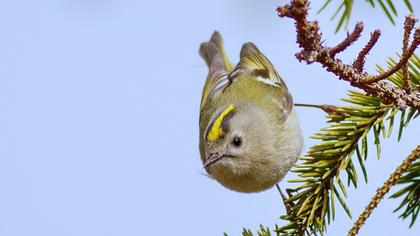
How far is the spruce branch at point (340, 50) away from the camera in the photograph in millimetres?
853

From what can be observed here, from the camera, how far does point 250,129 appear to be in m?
2.63

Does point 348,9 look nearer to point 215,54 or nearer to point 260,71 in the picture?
point 260,71

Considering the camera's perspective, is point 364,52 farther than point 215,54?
No

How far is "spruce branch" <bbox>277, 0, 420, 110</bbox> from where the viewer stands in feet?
2.80

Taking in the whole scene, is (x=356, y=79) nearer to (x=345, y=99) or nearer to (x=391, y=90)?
(x=391, y=90)

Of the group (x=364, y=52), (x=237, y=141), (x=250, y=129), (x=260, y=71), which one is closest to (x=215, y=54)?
(x=260, y=71)

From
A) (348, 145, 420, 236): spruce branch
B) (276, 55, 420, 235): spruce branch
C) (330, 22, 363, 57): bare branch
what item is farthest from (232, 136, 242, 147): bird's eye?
(330, 22, 363, 57): bare branch

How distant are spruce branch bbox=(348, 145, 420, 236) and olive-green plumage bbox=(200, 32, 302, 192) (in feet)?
4.20

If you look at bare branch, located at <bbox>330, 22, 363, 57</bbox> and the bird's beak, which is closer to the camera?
bare branch, located at <bbox>330, 22, 363, 57</bbox>

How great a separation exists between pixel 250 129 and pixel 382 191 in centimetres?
145

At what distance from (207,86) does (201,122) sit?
53cm

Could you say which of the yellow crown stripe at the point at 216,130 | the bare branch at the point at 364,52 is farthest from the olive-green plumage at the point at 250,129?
the bare branch at the point at 364,52

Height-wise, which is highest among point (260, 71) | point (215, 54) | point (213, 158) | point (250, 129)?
point (215, 54)

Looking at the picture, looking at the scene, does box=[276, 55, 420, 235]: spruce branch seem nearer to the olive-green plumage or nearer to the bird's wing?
the olive-green plumage
